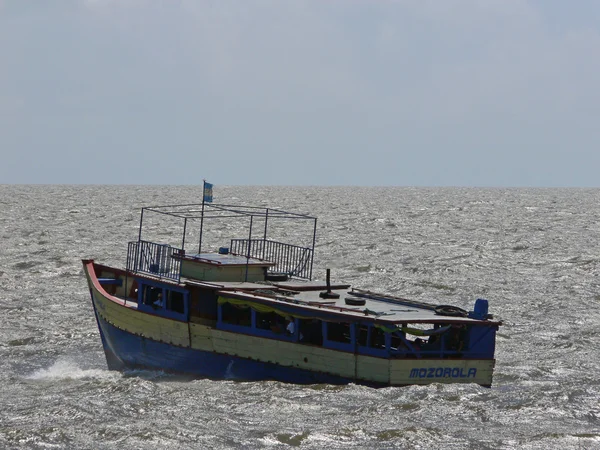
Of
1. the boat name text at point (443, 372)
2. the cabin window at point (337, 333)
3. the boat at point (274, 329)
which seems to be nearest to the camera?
the boat name text at point (443, 372)

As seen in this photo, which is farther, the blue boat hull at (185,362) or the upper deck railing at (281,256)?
the upper deck railing at (281,256)

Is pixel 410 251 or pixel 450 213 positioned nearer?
pixel 410 251

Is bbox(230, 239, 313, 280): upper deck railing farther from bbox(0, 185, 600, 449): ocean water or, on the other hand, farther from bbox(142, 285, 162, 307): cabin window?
bbox(0, 185, 600, 449): ocean water

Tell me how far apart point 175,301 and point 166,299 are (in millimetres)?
281

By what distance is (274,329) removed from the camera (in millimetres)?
26125

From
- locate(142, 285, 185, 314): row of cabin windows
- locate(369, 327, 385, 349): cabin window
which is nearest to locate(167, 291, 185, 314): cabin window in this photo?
locate(142, 285, 185, 314): row of cabin windows

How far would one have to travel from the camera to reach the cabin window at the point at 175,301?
1107 inches

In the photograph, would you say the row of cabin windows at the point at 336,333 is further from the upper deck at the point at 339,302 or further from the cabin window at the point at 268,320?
the upper deck at the point at 339,302

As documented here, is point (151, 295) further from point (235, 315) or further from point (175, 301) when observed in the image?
point (235, 315)

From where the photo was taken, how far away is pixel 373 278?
4800 cm

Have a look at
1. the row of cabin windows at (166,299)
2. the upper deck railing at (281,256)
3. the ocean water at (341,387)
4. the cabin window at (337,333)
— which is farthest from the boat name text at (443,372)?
the row of cabin windows at (166,299)

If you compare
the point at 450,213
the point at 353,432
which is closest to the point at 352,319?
the point at 353,432

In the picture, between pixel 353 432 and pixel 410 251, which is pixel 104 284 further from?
pixel 410 251

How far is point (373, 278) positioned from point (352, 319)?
23.5m
